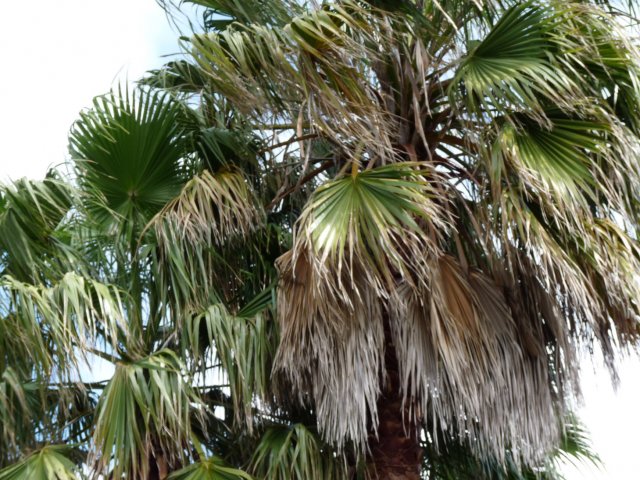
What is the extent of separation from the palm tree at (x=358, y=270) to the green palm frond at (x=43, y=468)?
1 cm

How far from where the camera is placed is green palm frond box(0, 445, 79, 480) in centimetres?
491

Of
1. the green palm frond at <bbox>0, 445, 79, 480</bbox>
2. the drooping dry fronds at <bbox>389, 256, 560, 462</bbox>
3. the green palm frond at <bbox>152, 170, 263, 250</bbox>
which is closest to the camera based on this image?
the green palm frond at <bbox>0, 445, 79, 480</bbox>

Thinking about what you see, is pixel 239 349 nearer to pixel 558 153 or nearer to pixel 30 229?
pixel 30 229

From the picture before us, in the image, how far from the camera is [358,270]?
5.32 m

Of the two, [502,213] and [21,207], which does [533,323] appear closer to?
[502,213]

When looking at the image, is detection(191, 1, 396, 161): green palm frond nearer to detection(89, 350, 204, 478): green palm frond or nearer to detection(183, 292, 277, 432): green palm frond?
detection(183, 292, 277, 432): green palm frond

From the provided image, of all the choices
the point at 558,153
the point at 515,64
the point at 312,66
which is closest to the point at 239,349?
A: the point at 312,66

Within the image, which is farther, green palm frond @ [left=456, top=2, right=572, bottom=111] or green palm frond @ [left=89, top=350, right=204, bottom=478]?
green palm frond @ [left=456, top=2, right=572, bottom=111]

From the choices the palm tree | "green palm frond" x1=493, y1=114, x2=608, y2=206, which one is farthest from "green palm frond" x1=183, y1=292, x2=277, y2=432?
"green palm frond" x1=493, y1=114, x2=608, y2=206

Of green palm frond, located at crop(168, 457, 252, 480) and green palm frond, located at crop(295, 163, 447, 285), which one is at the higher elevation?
green palm frond, located at crop(295, 163, 447, 285)

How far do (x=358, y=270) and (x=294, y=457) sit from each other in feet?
3.36

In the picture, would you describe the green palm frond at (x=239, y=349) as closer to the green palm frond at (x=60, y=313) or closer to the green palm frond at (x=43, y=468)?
the green palm frond at (x=60, y=313)

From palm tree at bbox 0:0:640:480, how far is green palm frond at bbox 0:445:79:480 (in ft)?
0.05

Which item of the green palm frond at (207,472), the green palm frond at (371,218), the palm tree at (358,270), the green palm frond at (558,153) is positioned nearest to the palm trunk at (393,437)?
the palm tree at (358,270)
